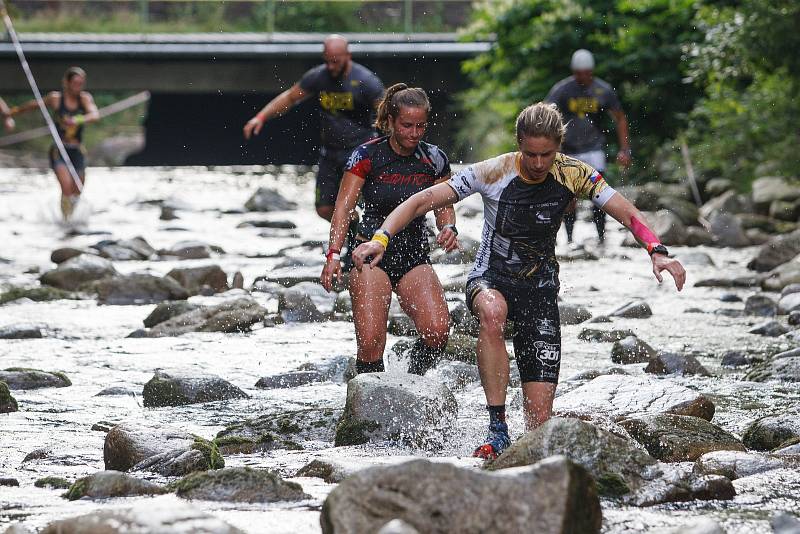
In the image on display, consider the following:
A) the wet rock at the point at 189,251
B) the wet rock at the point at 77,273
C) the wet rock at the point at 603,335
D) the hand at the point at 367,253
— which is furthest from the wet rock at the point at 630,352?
the wet rock at the point at 189,251

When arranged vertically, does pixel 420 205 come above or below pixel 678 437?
above

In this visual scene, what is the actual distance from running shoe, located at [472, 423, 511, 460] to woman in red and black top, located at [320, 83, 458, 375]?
4.29 ft

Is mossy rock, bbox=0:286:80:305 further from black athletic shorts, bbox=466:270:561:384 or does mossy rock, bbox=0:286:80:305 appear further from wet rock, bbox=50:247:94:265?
black athletic shorts, bbox=466:270:561:384

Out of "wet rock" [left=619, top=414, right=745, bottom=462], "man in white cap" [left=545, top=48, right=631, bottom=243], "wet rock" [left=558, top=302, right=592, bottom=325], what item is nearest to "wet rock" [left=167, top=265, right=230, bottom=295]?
"wet rock" [left=558, top=302, right=592, bottom=325]

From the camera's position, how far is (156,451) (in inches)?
258

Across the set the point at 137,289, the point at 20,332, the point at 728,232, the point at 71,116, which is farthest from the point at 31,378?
the point at 728,232

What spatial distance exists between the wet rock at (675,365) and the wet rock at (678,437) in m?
2.22

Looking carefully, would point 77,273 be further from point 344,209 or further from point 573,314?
point 344,209

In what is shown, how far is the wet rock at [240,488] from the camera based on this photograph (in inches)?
228

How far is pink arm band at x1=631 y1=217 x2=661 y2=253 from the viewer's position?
6535 millimetres

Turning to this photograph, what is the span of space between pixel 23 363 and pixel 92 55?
71.7ft

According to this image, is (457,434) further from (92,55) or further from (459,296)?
(92,55)

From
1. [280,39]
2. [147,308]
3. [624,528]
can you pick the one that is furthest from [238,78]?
[624,528]

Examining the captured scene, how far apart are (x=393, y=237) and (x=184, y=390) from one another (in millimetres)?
1559
